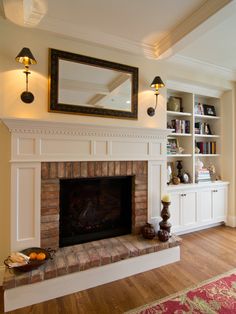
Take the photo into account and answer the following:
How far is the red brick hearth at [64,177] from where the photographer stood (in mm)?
2109

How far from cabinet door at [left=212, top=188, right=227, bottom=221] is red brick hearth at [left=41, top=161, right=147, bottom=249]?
1.67 meters

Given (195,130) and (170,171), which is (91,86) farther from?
(195,130)

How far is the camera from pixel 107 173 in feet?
7.93

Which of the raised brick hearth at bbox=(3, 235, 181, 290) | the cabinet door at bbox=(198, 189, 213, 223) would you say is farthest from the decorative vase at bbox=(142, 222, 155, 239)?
the cabinet door at bbox=(198, 189, 213, 223)

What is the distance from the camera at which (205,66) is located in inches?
121

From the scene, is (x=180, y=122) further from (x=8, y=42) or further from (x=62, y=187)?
(x=8, y=42)

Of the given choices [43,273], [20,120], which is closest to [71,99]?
[20,120]

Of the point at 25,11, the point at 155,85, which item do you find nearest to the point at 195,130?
the point at 155,85

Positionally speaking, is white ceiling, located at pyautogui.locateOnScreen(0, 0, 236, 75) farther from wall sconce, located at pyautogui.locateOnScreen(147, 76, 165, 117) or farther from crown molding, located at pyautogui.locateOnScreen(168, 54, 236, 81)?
wall sconce, located at pyautogui.locateOnScreen(147, 76, 165, 117)

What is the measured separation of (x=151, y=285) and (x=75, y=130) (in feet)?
6.06

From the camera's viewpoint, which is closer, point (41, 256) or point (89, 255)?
point (41, 256)

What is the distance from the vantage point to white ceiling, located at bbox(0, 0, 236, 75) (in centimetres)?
184

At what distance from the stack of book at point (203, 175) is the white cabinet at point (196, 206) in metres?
0.16

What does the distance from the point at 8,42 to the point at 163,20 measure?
165cm
